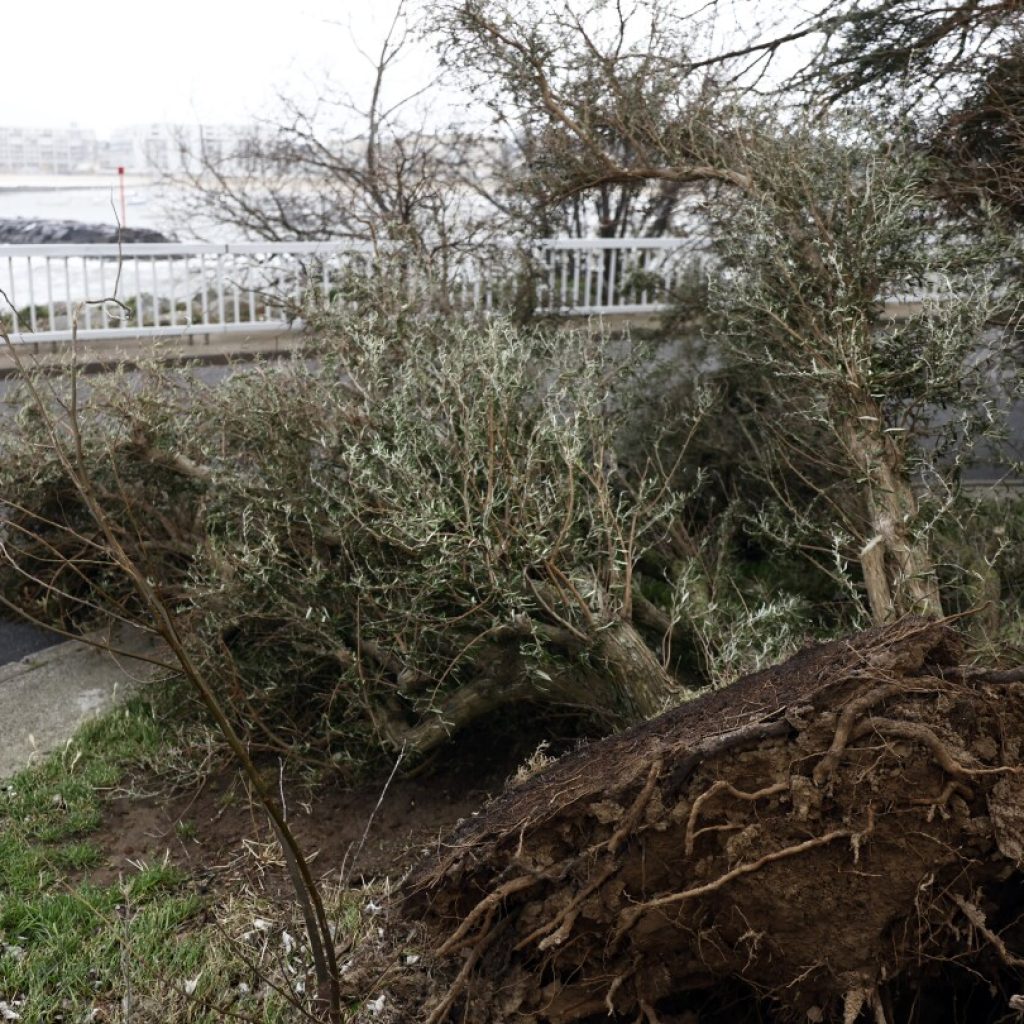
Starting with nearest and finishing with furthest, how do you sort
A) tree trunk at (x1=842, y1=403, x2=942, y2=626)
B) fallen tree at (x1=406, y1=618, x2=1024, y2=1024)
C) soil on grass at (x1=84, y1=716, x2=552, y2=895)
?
fallen tree at (x1=406, y1=618, x2=1024, y2=1024)
soil on grass at (x1=84, y1=716, x2=552, y2=895)
tree trunk at (x1=842, y1=403, x2=942, y2=626)

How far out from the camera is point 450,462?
495 centimetres

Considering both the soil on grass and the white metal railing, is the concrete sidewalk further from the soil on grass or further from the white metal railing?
the white metal railing

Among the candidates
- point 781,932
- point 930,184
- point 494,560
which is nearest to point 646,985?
point 781,932

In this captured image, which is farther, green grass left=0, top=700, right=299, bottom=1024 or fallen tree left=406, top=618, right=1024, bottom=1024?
green grass left=0, top=700, right=299, bottom=1024

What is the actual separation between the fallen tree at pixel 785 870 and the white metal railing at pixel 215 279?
284 inches

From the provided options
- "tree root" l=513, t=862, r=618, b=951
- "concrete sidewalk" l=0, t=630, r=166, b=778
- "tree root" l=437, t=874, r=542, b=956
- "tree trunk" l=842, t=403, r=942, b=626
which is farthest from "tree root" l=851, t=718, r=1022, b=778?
"concrete sidewalk" l=0, t=630, r=166, b=778

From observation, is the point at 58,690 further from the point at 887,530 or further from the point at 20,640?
the point at 887,530

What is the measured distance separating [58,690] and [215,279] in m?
7.49

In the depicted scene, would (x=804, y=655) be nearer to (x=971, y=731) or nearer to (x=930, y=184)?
(x=971, y=731)

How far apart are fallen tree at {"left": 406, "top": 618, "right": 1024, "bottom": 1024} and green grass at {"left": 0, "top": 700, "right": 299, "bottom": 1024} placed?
0.82m

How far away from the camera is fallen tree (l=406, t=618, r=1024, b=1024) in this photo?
8.89 feet

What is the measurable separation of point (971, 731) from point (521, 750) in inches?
114

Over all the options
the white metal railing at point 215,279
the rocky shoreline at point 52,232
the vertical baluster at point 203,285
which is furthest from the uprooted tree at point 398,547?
the rocky shoreline at point 52,232

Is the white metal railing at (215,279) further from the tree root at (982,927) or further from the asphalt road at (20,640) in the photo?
the tree root at (982,927)
